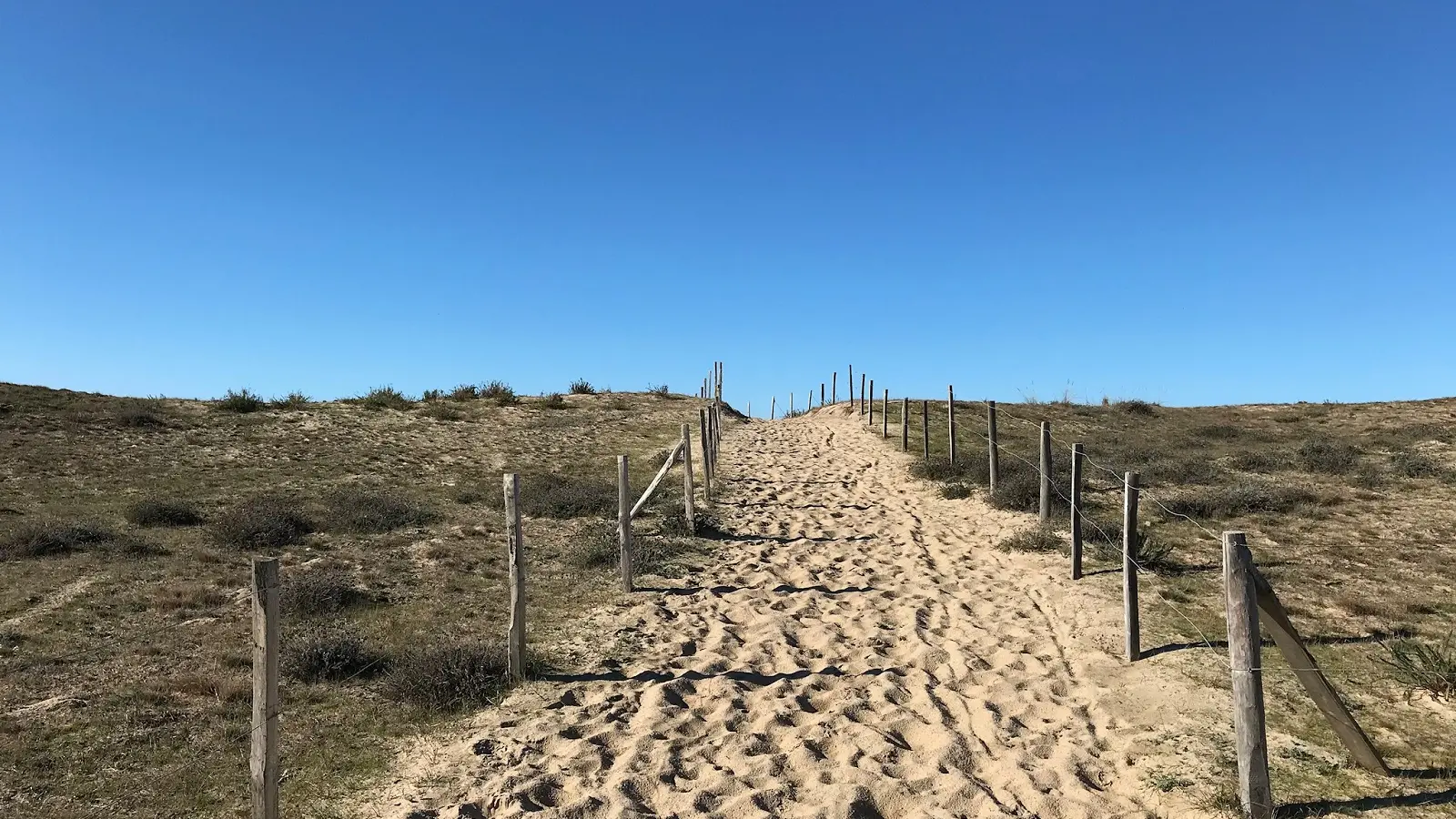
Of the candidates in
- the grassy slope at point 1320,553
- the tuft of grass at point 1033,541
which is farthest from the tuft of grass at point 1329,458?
the tuft of grass at point 1033,541

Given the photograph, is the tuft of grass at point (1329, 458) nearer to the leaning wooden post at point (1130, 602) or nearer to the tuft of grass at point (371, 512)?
the leaning wooden post at point (1130, 602)

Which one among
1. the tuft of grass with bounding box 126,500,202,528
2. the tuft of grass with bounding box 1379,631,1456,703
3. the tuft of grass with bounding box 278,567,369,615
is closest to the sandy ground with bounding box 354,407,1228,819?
the tuft of grass with bounding box 1379,631,1456,703

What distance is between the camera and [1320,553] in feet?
35.1

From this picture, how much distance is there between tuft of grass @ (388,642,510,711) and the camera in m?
6.55

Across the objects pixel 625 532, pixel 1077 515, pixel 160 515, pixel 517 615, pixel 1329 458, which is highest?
pixel 1329 458

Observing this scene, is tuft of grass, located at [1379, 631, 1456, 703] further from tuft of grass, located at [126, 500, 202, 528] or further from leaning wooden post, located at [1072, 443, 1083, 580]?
tuft of grass, located at [126, 500, 202, 528]

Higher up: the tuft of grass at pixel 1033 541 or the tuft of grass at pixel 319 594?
the tuft of grass at pixel 1033 541

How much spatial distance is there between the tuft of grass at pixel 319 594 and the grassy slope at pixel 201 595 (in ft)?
0.76

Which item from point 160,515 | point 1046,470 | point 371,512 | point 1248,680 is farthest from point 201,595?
point 1046,470

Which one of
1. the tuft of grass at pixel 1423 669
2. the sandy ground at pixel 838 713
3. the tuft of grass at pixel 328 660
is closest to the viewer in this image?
the sandy ground at pixel 838 713

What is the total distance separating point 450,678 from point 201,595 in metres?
4.34

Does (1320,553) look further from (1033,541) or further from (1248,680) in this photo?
(1248,680)

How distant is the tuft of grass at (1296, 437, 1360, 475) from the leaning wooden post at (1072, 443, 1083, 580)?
11382 millimetres

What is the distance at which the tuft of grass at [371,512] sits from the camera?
1273cm
